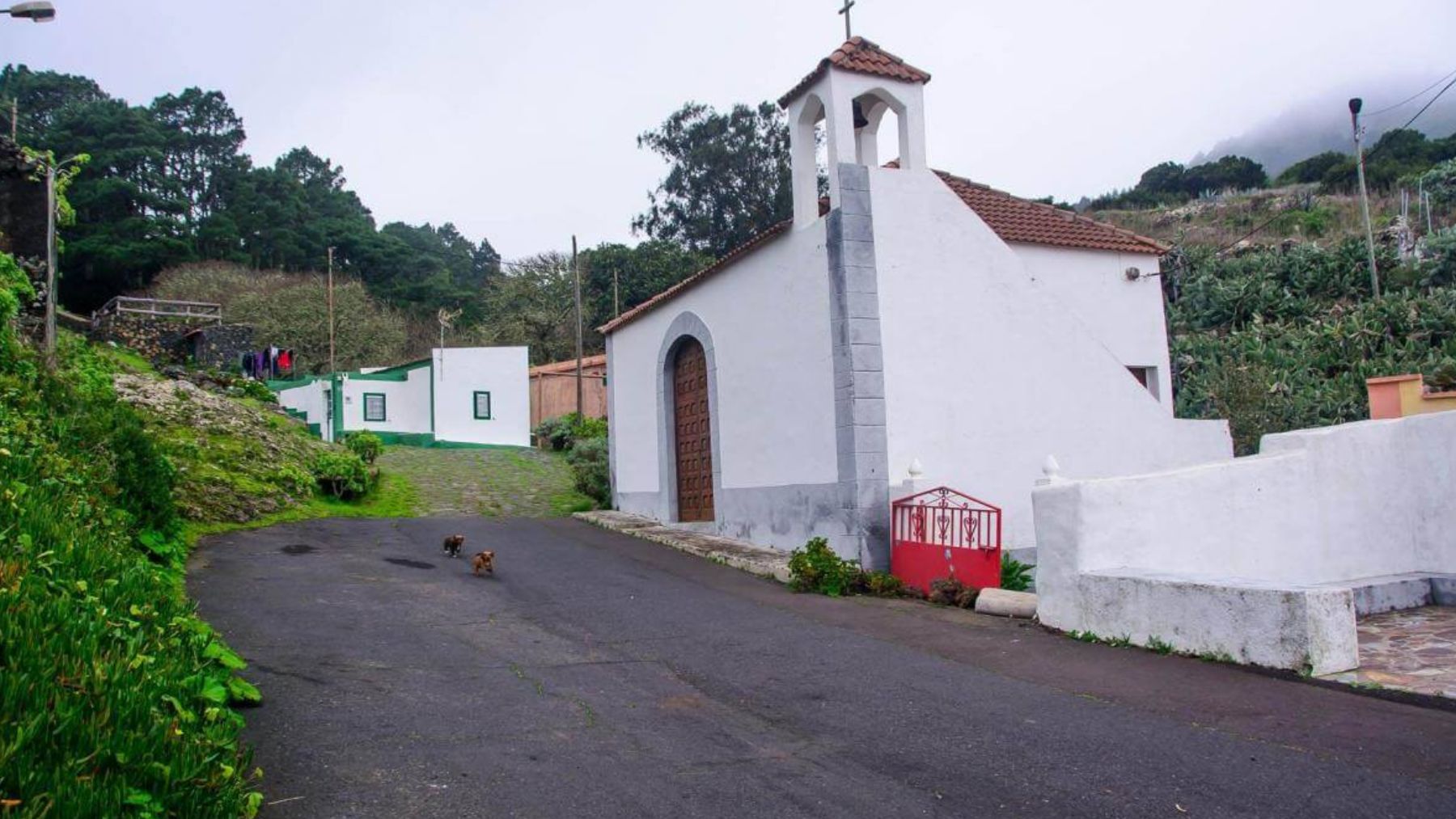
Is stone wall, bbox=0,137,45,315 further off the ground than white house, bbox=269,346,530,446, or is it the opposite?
stone wall, bbox=0,137,45,315

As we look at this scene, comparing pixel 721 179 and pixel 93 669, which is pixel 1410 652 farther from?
pixel 721 179

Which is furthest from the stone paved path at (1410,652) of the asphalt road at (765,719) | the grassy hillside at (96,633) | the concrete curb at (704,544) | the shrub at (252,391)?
the shrub at (252,391)

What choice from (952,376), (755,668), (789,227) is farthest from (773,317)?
(755,668)

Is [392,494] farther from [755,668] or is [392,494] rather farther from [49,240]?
[755,668]

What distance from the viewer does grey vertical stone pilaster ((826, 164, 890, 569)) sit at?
33.9ft

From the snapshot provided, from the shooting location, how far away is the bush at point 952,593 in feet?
29.3

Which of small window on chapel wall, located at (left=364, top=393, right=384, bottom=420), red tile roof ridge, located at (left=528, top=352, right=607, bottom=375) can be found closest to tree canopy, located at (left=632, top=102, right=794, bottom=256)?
red tile roof ridge, located at (left=528, top=352, right=607, bottom=375)

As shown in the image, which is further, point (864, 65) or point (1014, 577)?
point (864, 65)

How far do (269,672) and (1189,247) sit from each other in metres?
31.6

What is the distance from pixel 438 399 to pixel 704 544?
2027 centimetres

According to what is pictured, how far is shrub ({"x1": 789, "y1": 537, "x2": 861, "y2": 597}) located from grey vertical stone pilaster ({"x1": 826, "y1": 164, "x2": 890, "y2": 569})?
0.41m

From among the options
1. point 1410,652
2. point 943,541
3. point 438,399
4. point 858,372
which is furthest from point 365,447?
point 1410,652

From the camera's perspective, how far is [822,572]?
9.77 metres

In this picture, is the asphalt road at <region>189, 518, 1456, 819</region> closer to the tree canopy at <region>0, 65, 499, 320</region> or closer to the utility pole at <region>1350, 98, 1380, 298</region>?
the utility pole at <region>1350, 98, 1380, 298</region>
